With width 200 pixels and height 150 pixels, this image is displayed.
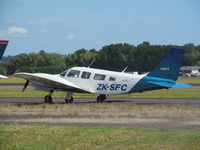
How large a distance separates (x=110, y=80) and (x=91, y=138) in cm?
1553

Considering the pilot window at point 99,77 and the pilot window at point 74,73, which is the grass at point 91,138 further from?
the pilot window at point 74,73

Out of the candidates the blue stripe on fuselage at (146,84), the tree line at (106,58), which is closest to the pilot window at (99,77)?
the blue stripe on fuselage at (146,84)

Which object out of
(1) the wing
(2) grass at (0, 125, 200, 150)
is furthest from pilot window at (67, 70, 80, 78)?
(2) grass at (0, 125, 200, 150)

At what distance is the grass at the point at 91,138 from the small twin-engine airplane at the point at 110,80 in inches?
513

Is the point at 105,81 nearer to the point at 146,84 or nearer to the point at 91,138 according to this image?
the point at 146,84

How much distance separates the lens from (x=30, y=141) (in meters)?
15.0

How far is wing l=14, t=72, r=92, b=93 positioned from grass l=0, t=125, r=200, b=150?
1285cm

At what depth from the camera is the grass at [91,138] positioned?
45.6ft

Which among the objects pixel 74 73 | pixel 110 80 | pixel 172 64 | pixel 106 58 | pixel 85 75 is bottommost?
pixel 110 80

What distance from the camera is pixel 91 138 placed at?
1536cm

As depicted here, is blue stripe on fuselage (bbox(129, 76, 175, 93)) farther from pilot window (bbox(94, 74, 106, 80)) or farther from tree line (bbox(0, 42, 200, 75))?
tree line (bbox(0, 42, 200, 75))

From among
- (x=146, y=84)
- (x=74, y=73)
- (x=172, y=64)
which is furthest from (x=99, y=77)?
(x=172, y=64)

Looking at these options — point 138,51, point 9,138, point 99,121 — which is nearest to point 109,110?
point 99,121

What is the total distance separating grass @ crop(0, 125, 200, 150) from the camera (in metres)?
13.9
